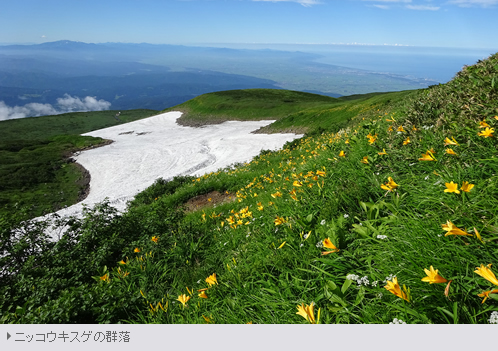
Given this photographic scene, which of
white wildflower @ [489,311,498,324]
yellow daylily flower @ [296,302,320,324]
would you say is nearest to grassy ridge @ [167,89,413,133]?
yellow daylily flower @ [296,302,320,324]

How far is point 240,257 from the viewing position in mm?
4016

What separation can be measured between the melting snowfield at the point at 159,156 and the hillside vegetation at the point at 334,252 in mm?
15791

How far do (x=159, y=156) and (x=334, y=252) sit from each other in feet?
118

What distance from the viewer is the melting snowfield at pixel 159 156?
1034 inches

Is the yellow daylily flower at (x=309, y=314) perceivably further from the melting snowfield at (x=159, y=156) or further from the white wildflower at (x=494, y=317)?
the melting snowfield at (x=159, y=156)

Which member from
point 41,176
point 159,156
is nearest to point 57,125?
point 41,176

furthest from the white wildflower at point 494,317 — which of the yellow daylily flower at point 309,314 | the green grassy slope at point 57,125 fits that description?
the green grassy slope at point 57,125

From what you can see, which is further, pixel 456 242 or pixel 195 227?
pixel 195 227

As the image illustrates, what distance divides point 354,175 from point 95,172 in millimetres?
34611

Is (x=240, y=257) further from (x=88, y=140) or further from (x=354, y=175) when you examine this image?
(x=88, y=140)

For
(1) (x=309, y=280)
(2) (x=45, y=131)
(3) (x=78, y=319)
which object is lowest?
(2) (x=45, y=131)

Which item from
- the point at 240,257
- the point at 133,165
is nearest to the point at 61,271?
the point at 240,257
